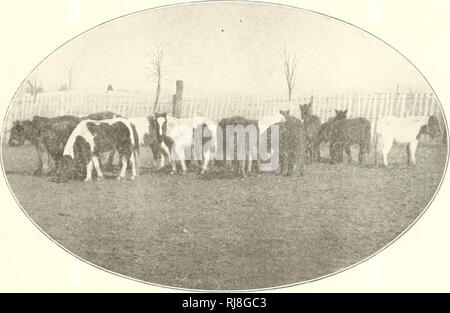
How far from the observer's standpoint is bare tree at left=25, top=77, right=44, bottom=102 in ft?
28.8

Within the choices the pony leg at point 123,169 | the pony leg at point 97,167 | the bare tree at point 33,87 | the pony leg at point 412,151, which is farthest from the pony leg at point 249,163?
the bare tree at point 33,87

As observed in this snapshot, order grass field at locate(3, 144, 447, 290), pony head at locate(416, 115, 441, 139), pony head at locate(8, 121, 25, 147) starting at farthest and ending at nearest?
pony head at locate(8, 121, 25, 147) → pony head at locate(416, 115, 441, 139) → grass field at locate(3, 144, 447, 290)

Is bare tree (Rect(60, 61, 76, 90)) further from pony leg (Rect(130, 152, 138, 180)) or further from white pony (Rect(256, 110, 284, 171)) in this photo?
white pony (Rect(256, 110, 284, 171))

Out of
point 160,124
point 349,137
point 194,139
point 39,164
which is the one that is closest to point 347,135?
point 349,137

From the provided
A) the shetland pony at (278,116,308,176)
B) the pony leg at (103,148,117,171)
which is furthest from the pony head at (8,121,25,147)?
the shetland pony at (278,116,308,176)

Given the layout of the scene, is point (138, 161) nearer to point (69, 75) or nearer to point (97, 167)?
point (97, 167)

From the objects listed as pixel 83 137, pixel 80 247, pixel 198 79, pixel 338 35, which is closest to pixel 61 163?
pixel 83 137

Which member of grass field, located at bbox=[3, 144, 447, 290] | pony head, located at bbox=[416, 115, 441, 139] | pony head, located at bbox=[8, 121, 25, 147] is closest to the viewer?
grass field, located at bbox=[3, 144, 447, 290]

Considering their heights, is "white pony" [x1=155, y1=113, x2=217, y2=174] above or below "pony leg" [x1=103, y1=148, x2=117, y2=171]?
above

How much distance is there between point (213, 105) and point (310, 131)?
108 centimetres

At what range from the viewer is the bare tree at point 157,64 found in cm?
877

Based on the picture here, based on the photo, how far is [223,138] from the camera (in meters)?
8.86

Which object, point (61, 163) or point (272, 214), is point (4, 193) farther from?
point (272, 214)

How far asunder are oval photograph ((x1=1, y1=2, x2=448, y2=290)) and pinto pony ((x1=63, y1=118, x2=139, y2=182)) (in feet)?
0.05
